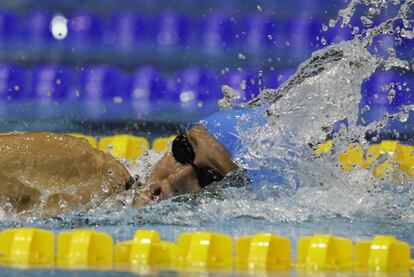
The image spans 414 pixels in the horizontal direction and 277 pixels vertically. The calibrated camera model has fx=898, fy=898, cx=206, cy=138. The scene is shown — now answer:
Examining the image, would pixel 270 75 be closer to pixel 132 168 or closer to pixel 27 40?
pixel 27 40

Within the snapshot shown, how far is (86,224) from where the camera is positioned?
9.09ft

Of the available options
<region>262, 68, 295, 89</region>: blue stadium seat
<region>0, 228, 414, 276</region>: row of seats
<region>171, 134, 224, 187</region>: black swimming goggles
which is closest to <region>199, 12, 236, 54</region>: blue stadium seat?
<region>262, 68, 295, 89</region>: blue stadium seat

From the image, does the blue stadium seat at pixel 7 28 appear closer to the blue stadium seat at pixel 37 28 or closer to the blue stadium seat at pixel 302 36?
the blue stadium seat at pixel 37 28

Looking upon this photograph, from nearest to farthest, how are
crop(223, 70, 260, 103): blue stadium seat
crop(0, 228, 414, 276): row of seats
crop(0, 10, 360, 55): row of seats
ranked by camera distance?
crop(0, 228, 414, 276): row of seats → crop(223, 70, 260, 103): blue stadium seat → crop(0, 10, 360, 55): row of seats

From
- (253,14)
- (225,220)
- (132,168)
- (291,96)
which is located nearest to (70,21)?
(253,14)

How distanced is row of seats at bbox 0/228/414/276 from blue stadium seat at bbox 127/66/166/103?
3.73 m

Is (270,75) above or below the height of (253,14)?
below

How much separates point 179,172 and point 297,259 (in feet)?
2.83

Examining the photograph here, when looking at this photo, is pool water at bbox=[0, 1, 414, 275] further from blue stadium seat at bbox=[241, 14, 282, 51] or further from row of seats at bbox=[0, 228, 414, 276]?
blue stadium seat at bbox=[241, 14, 282, 51]

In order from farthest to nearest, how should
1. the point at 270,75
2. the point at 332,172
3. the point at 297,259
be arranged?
the point at 270,75 → the point at 332,172 → the point at 297,259

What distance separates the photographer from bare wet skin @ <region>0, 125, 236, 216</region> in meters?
2.95

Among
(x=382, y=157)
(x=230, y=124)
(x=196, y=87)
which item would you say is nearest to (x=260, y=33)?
(x=196, y=87)

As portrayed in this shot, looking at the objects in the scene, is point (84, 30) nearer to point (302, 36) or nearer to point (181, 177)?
point (302, 36)

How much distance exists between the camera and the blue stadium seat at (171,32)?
6133 mm
